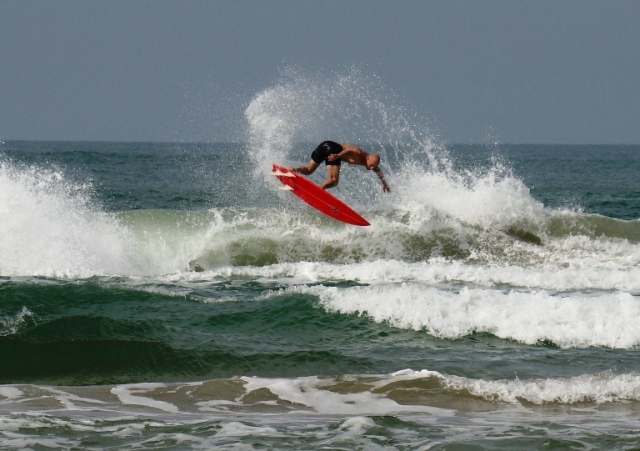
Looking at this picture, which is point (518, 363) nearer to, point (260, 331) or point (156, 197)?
point (260, 331)

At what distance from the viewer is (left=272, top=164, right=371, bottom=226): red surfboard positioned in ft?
49.7

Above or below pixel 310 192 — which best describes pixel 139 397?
below

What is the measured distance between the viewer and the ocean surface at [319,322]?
6934 mm

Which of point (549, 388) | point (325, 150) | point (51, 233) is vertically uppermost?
point (325, 150)

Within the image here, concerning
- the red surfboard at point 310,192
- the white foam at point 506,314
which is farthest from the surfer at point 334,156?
the white foam at point 506,314

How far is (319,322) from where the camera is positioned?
1133 cm

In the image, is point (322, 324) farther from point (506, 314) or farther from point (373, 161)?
point (373, 161)

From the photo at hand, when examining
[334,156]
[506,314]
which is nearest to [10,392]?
[506,314]

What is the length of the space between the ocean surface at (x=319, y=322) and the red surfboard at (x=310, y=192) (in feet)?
3.64

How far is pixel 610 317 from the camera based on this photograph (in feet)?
35.4

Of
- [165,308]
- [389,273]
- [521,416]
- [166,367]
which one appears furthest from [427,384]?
[389,273]

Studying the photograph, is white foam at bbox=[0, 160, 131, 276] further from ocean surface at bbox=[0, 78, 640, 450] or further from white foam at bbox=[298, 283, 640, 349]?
white foam at bbox=[298, 283, 640, 349]

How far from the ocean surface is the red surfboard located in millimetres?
1110

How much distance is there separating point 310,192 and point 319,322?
4.35m
